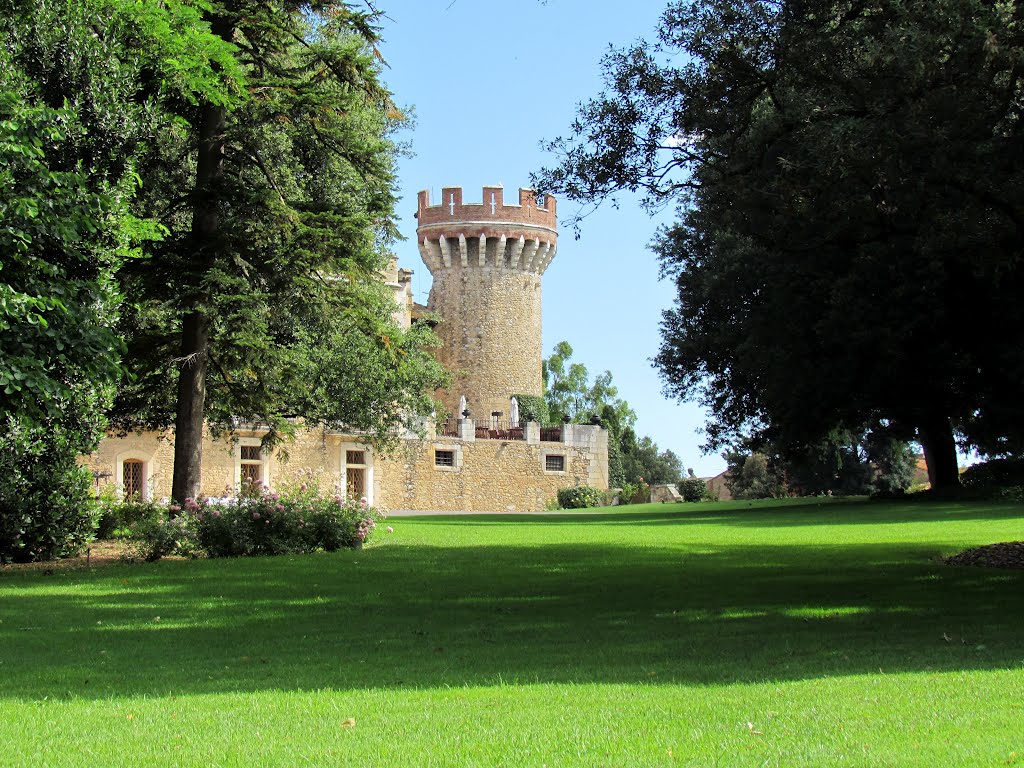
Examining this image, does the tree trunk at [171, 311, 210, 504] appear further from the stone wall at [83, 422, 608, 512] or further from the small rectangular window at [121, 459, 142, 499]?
the small rectangular window at [121, 459, 142, 499]

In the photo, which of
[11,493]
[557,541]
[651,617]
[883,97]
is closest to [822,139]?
[883,97]

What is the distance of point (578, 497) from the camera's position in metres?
48.8

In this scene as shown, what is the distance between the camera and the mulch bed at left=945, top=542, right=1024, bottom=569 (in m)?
14.7

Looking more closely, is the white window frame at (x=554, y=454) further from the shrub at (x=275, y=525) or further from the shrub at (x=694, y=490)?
the shrub at (x=275, y=525)

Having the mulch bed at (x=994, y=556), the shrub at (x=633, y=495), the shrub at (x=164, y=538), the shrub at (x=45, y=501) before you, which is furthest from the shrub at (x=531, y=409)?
the mulch bed at (x=994, y=556)

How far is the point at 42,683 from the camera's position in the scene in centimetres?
753

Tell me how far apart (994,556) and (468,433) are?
111 feet

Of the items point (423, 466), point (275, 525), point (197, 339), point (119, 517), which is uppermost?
point (197, 339)

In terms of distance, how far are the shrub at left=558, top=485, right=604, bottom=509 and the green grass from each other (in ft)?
105

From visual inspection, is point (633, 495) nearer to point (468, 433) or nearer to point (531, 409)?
point (531, 409)

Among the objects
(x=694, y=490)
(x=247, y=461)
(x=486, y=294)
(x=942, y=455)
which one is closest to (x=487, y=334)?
(x=486, y=294)

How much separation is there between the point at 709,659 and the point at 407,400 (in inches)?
971

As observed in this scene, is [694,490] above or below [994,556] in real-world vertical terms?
above

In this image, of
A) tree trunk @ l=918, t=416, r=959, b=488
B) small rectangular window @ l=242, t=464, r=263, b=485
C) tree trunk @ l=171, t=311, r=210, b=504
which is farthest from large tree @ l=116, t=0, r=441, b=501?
tree trunk @ l=918, t=416, r=959, b=488
